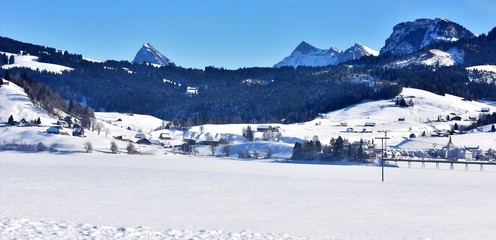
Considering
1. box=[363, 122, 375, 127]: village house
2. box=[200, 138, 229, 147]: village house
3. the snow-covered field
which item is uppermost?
box=[363, 122, 375, 127]: village house

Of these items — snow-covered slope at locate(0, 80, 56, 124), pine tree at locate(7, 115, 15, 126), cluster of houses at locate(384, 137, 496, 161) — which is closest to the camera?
cluster of houses at locate(384, 137, 496, 161)

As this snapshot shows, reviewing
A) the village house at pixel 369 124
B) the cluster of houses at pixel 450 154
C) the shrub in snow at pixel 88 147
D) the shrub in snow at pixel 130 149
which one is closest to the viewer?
the shrub in snow at pixel 88 147

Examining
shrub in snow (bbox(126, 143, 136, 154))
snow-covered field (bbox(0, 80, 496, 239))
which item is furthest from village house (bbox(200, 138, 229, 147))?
snow-covered field (bbox(0, 80, 496, 239))

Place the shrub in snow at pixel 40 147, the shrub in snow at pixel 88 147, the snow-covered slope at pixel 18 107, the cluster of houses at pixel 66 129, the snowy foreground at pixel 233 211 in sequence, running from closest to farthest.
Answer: the snowy foreground at pixel 233 211
the shrub in snow at pixel 40 147
the shrub in snow at pixel 88 147
the cluster of houses at pixel 66 129
the snow-covered slope at pixel 18 107

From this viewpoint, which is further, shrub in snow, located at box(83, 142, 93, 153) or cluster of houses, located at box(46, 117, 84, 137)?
cluster of houses, located at box(46, 117, 84, 137)

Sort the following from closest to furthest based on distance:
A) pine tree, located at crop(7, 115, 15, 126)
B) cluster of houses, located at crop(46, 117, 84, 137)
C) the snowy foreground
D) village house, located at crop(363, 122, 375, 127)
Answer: the snowy foreground → cluster of houses, located at crop(46, 117, 84, 137) → pine tree, located at crop(7, 115, 15, 126) → village house, located at crop(363, 122, 375, 127)

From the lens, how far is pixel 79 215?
3000 cm

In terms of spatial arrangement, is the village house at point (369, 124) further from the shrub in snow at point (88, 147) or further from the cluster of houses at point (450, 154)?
the shrub in snow at point (88, 147)

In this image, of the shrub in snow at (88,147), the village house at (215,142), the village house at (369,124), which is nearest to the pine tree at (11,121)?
the shrub in snow at (88,147)

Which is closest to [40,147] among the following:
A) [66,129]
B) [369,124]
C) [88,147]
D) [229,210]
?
[88,147]

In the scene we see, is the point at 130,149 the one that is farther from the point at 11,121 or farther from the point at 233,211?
the point at 233,211

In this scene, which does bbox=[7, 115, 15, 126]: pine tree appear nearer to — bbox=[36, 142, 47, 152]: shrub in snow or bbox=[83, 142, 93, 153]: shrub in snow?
bbox=[36, 142, 47, 152]: shrub in snow

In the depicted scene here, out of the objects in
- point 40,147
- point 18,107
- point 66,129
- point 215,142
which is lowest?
point 40,147

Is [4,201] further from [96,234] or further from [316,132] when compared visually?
[316,132]
